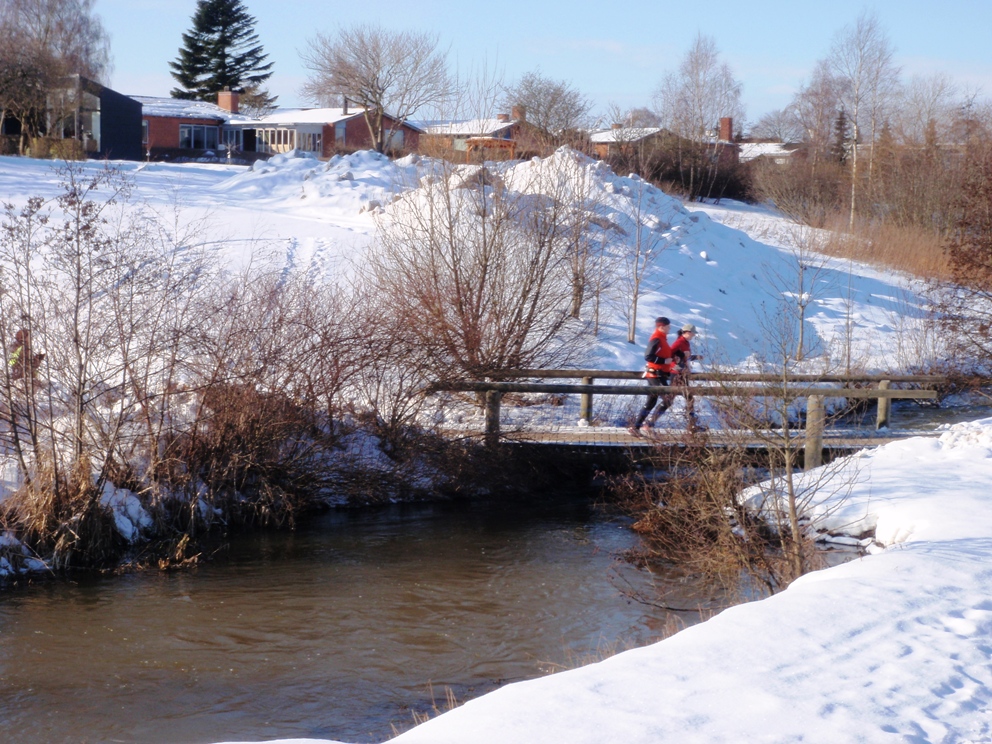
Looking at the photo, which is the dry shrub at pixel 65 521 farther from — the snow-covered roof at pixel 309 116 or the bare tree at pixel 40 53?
the snow-covered roof at pixel 309 116

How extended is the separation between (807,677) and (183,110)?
56.8 m

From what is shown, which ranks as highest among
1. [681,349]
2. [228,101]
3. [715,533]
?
[228,101]

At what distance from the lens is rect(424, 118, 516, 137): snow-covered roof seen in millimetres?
16281

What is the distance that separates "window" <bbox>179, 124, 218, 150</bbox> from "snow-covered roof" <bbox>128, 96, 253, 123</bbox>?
0.69 metres

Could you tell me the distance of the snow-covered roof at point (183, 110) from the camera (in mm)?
54562

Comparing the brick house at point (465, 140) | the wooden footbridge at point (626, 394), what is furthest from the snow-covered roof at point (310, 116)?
the wooden footbridge at point (626, 394)

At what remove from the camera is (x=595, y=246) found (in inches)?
853

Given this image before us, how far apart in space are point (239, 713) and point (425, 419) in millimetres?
7491

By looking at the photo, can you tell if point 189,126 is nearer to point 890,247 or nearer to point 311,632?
point 890,247

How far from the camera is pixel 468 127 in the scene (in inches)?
654

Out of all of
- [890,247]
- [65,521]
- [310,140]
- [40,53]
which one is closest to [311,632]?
[65,521]

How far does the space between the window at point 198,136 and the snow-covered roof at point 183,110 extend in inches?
27.2

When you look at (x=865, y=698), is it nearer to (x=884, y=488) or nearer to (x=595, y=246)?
(x=884, y=488)

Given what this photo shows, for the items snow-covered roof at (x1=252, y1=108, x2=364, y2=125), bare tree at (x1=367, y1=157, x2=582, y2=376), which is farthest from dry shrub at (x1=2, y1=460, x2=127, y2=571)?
snow-covered roof at (x1=252, y1=108, x2=364, y2=125)
